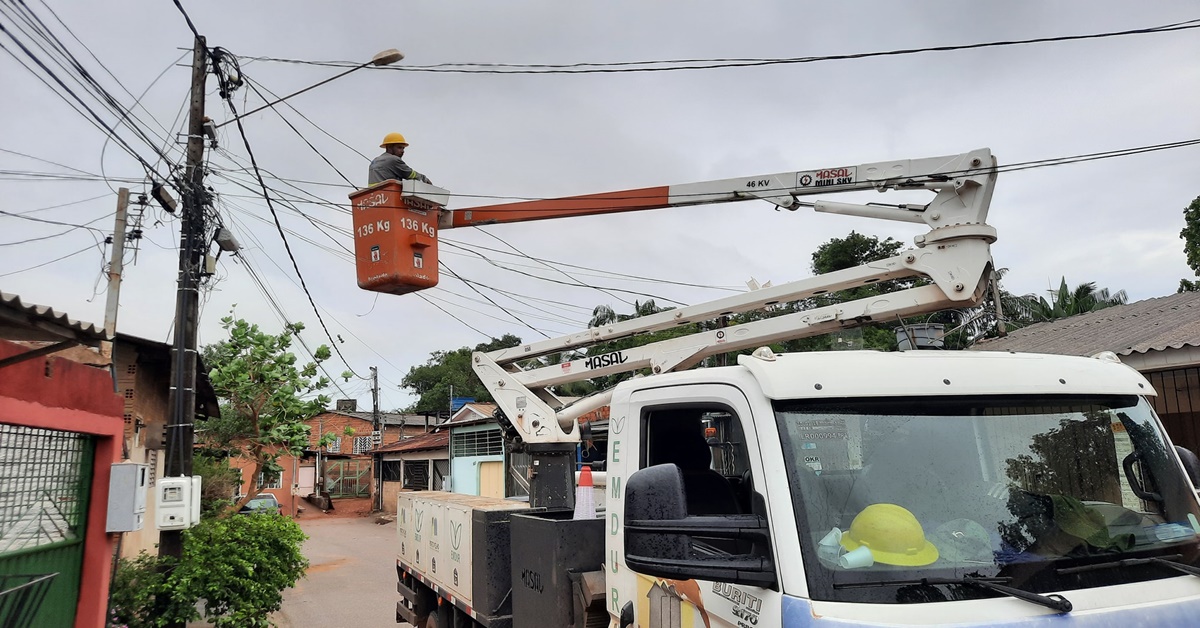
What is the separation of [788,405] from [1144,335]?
23.8 feet

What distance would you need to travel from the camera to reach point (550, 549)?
177 inches

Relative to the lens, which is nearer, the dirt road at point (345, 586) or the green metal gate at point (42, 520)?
the green metal gate at point (42, 520)

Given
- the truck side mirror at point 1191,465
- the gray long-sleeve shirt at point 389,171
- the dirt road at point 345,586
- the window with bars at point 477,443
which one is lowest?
the dirt road at point 345,586

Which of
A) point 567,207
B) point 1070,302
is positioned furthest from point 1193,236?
point 567,207

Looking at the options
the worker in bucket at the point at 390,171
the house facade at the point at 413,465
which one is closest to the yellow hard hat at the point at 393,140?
the worker in bucket at the point at 390,171

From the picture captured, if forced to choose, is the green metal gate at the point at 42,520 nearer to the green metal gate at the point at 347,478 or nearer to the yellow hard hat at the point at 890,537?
the yellow hard hat at the point at 890,537

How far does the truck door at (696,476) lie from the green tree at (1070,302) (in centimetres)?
2402

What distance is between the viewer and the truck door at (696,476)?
2.92 meters

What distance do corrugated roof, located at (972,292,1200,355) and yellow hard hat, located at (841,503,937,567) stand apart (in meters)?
3.77

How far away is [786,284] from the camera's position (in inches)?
229

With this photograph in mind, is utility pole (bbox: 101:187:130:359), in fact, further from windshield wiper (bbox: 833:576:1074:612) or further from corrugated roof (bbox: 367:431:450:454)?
corrugated roof (bbox: 367:431:450:454)

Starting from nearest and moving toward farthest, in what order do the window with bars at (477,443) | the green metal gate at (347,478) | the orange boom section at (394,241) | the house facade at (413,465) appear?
the orange boom section at (394,241) → the window with bars at (477,443) → the house facade at (413,465) → the green metal gate at (347,478)

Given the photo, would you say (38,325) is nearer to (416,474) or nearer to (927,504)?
(927,504)

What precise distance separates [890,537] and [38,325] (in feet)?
17.0
